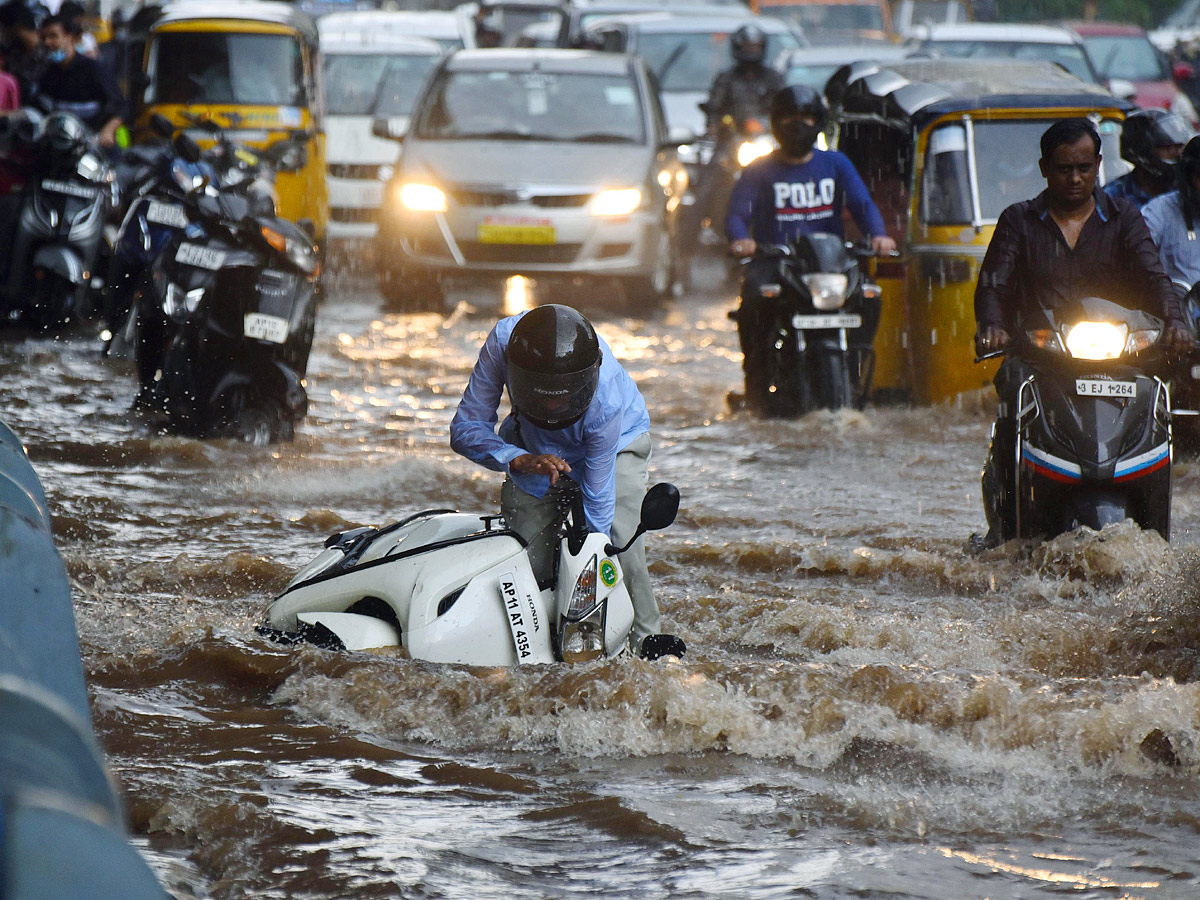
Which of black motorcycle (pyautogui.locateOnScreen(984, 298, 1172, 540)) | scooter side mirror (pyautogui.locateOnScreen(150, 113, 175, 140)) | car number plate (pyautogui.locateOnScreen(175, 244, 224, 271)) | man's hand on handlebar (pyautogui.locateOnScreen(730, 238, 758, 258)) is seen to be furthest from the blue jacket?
black motorcycle (pyautogui.locateOnScreen(984, 298, 1172, 540))

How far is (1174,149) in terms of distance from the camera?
347 inches

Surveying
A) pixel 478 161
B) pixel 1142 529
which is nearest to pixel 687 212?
pixel 478 161

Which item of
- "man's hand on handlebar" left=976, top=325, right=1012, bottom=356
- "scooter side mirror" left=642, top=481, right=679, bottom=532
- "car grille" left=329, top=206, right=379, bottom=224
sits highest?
"car grille" left=329, top=206, right=379, bottom=224

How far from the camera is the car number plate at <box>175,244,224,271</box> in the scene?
8.66 meters

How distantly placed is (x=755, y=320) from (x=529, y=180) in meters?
4.36

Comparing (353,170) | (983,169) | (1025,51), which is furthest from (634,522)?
(1025,51)

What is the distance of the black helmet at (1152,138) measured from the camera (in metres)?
8.87

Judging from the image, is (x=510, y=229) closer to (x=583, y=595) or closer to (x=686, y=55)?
(x=686, y=55)

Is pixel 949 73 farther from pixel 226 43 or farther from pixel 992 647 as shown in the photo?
pixel 226 43

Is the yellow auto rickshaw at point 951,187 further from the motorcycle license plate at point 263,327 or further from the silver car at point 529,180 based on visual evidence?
the silver car at point 529,180

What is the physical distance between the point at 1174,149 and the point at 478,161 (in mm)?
5954

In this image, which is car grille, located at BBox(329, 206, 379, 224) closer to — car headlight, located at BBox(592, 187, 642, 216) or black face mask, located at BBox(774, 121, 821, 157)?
car headlight, located at BBox(592, 187, 642, 216)

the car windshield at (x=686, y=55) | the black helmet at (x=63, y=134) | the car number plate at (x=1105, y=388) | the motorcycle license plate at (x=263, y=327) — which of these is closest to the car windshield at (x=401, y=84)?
the car windshield at (x=686, y=55)

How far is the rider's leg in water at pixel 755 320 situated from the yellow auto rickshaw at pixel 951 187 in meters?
0.82
